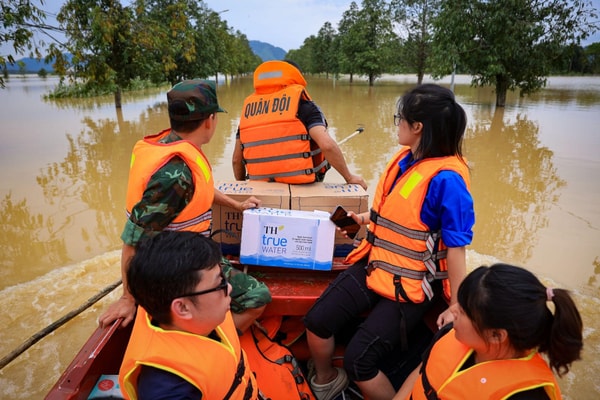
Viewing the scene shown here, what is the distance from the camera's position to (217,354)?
139 centimetres

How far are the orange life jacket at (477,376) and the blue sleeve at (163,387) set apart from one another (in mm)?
884

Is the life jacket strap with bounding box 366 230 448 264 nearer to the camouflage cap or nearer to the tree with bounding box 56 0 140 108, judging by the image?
the camouflage cap

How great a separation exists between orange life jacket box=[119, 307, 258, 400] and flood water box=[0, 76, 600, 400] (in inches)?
80.4

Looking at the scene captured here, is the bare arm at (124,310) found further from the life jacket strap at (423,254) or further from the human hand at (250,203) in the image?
the life jacket strap at (423,254)

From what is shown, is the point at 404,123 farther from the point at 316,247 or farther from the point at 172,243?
the point at 172,243

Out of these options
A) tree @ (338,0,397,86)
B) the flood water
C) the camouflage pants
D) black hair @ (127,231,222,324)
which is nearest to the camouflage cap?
the camouflage pants

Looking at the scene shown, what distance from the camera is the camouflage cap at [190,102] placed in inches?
82.1

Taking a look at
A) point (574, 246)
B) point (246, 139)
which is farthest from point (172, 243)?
point (574, 246)

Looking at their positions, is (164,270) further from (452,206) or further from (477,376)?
(452,206)

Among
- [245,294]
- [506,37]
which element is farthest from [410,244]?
[506,37]

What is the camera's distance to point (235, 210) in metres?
2.67

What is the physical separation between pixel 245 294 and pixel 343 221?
0.72 m

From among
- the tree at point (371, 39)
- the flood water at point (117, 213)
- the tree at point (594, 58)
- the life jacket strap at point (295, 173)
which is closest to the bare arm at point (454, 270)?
the life jacket strap at point (295, 173)

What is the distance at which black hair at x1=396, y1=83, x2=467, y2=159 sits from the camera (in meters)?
1.85
